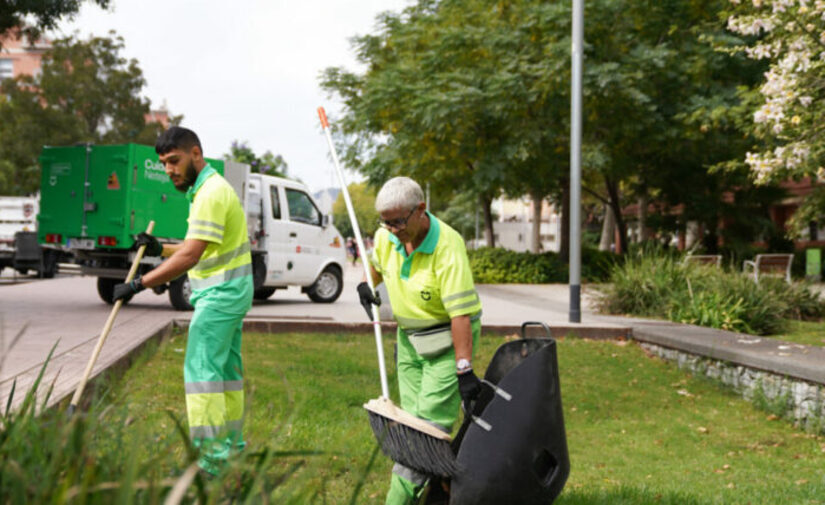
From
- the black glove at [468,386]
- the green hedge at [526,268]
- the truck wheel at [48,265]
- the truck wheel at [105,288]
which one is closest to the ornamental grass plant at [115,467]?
the black glove at [468,386]

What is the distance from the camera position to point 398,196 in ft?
12.3

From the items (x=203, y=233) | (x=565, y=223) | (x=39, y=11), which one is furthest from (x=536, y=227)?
(x=203, y=233)

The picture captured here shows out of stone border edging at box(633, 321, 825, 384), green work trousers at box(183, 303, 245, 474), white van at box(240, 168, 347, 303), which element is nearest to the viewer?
green work trousers at box(183, 303, 245, 474)

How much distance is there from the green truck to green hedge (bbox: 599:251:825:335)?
6.05 meters

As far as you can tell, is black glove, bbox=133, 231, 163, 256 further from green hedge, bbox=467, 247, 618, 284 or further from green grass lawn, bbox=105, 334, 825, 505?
green hedge, bbox=467, 247, 618, 284

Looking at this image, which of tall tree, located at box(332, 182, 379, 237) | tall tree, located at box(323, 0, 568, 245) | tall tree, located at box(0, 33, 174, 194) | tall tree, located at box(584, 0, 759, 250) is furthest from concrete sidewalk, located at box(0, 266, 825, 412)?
tall tree, located at box(332, 182, 379, 237)

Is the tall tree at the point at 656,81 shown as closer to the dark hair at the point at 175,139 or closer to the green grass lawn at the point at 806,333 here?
the green grass lawn at the point at 806,333

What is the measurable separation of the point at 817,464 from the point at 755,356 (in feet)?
6.23

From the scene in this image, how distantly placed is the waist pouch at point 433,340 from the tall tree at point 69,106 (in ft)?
131

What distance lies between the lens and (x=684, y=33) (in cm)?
2278

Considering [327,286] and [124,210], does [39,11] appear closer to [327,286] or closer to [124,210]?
[124,210]

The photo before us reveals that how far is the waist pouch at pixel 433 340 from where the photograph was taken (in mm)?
3961

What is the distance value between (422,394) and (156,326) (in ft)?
22.6

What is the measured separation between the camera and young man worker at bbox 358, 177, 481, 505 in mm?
3760
